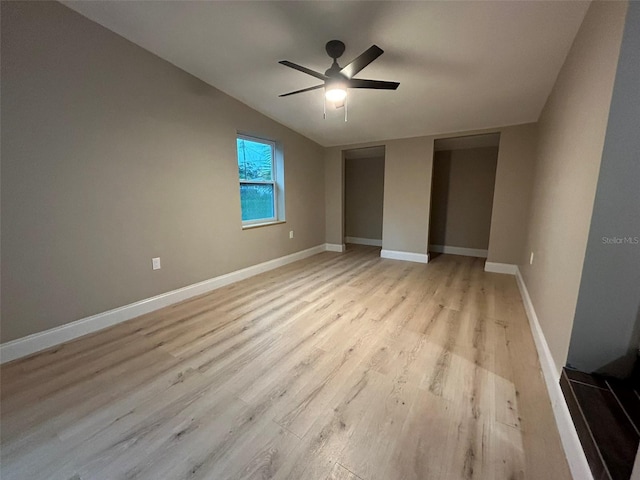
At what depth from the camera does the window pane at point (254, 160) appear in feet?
11.9

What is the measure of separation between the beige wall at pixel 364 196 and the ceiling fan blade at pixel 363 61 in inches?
150

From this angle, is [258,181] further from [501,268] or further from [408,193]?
[501,268]

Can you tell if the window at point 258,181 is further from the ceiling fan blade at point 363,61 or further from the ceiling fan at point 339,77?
the ceiling fan blade at point 363,61

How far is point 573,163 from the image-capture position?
5.14 ft

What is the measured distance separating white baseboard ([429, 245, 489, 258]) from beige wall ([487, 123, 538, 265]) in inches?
41.7

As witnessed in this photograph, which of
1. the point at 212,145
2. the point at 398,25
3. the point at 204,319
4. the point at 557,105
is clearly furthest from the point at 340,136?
the point at 204,319

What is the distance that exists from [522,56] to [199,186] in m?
3.33

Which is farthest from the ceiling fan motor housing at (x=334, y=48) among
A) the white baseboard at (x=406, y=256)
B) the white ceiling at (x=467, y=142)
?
the white baseboard at (x=406, y=256)

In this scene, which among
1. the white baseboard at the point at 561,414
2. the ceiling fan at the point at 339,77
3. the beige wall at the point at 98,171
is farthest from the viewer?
the ceiling fan at the point at 339,77

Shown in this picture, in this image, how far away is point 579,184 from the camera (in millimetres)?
1406

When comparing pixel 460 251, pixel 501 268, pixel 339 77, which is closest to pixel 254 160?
pixel 339 77

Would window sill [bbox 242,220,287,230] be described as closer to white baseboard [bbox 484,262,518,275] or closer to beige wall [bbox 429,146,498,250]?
beige wall [bbox 429,146,498,250]

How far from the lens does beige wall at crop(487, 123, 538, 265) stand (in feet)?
11.5

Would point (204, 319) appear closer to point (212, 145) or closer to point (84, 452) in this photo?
point (84, 452)
